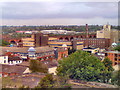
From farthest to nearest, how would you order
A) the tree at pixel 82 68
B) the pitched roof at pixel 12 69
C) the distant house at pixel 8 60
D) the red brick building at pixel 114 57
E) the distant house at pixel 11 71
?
1. the red brick building at pixel 114 57
2. the distant house at pixel 8 60
3. the pitched roof at pixel 12 69
4. the distant house at pixel 11 71
5. the tree at pixel 82 68

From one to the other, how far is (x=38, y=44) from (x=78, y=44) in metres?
4.95

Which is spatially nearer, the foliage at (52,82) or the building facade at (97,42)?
the foliage at (52,82)

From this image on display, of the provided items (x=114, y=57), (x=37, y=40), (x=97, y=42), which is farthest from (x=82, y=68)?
(x=97, y=42)

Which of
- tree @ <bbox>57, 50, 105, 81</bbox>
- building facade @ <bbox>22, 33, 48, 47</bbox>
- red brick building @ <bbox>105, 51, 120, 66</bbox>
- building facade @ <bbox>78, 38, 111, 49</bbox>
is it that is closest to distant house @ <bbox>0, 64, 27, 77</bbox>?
tree @ <bbox>57, 50, 105, 81</bbox>

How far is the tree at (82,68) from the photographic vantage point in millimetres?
8445

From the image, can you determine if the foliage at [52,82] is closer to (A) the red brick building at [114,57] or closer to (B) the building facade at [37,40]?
(A) the red brick building at [114,57]

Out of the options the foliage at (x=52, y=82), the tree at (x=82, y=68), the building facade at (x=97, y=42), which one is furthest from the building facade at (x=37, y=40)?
the foliage at (x=52, y=82)

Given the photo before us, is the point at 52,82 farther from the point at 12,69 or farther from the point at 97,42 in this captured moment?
the point at 97,42

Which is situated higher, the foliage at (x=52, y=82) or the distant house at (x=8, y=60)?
the foliage at (x=52, y=82)

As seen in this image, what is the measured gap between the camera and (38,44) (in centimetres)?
2359

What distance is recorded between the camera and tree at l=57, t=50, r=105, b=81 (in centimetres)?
845

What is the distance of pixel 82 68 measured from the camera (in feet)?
28.1

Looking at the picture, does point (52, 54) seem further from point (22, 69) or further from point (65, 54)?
point (22, 69)

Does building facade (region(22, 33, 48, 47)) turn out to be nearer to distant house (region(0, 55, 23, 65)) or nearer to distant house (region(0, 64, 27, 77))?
distant house (region(0, 55, 23, 65))
